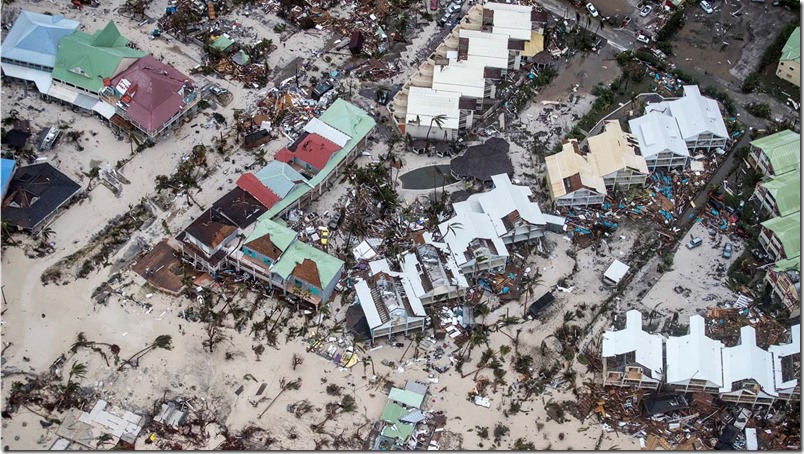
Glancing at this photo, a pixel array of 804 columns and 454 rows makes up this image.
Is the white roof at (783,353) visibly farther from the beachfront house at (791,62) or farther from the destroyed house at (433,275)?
the beachfront house at (791,62)

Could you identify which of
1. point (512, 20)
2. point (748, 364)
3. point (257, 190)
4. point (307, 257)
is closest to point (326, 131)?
point (257, 190)

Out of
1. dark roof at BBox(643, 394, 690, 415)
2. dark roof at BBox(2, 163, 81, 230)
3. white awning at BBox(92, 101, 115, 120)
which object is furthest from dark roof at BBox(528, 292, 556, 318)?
white awning at BBox(92, 101, 115, 120)

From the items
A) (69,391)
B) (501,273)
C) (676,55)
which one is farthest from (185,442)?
(676,55)

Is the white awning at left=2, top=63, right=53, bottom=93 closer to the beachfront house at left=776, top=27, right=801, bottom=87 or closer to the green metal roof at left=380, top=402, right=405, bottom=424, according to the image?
the green metal roof at left=380, top=402, right=405, bottom=424

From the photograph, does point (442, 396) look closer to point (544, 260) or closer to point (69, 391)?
point (544, 260)

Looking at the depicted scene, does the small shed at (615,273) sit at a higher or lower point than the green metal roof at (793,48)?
lower

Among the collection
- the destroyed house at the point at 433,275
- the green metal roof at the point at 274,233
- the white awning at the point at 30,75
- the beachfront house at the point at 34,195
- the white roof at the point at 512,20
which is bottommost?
the destroyed house at the point at 433,275

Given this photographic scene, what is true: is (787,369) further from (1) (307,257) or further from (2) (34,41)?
(2) (34,41)

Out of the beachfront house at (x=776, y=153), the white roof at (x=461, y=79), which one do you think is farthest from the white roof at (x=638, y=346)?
the white roof at (x=461, y=79)
